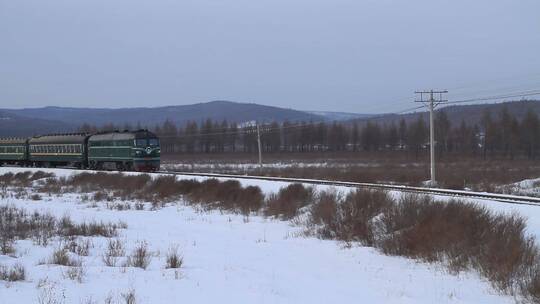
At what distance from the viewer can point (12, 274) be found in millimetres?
8750

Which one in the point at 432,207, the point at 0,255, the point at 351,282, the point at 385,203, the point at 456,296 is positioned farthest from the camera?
the point at 385,203

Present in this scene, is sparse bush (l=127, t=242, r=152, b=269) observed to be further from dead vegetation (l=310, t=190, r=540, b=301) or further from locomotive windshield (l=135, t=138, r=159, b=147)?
locomotive windshield (l=135, t=138, r=159, b=147)

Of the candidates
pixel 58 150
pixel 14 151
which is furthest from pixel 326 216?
pixel 14 151

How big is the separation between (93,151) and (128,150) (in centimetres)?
626

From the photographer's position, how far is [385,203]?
16141 millimetres

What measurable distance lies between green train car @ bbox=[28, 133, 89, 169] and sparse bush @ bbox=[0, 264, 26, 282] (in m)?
38.9

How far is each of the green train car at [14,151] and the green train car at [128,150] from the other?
17.1m

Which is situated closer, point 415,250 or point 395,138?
point 415,250

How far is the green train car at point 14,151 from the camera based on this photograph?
5822 cm

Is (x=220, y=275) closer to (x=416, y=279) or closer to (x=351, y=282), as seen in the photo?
(x=351, y=282)

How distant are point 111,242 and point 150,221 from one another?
5.60m

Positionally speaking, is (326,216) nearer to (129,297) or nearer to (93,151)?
(129,297)

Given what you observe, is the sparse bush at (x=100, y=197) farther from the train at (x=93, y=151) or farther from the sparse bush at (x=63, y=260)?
the sparse bush at (x=63, y=260)

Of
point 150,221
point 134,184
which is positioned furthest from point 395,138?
point 150,221
